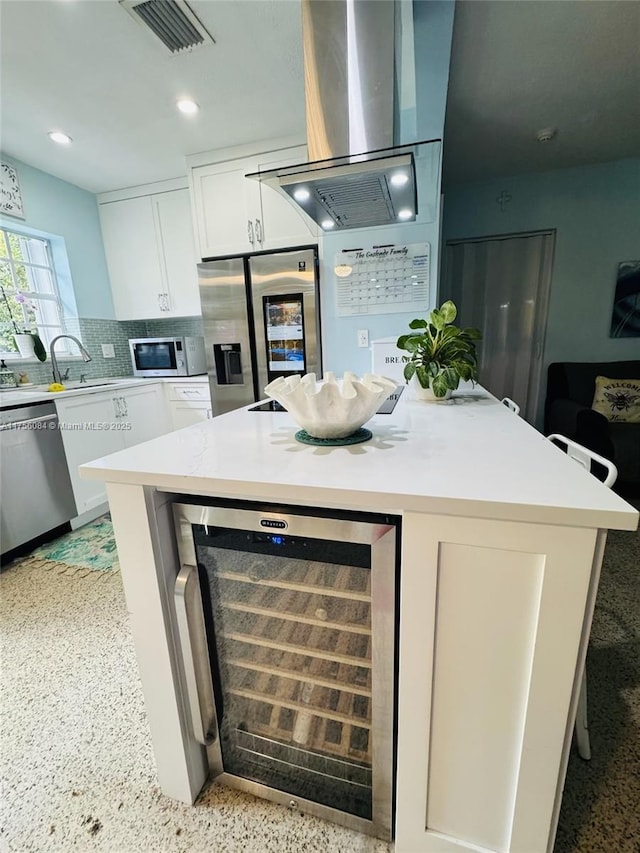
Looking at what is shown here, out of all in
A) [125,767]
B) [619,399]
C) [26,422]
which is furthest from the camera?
[619,399]

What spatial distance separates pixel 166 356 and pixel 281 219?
148 cm

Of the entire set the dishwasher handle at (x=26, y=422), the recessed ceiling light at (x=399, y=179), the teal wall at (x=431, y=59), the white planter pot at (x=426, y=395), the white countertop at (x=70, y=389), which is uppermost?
the teal wall at (x=431, y=59)

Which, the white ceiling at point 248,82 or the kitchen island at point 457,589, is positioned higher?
the white ceiling at point 248,82

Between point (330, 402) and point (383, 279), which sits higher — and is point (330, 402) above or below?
below

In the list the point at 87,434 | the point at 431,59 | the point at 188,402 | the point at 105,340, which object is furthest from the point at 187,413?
the point at 431,59

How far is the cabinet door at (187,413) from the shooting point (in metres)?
3.05

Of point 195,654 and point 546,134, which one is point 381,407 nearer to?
point 195,654

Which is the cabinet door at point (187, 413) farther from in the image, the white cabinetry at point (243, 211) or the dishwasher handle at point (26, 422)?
the white cabinetry at point (243, 211)

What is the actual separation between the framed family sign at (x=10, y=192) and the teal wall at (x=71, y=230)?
0.12 ft

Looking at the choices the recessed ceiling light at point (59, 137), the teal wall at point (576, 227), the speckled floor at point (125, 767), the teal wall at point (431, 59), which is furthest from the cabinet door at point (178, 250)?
the speckled floor at point (125, 767)

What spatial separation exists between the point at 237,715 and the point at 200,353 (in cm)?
286

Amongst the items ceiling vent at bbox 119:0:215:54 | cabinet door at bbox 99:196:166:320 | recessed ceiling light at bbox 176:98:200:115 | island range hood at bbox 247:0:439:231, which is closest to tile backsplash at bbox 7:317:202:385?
cabinet door at bbox 99:196:166:320

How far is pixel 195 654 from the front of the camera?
86 cm

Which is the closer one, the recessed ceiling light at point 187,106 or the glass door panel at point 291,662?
the glass door panel at point 291,662
